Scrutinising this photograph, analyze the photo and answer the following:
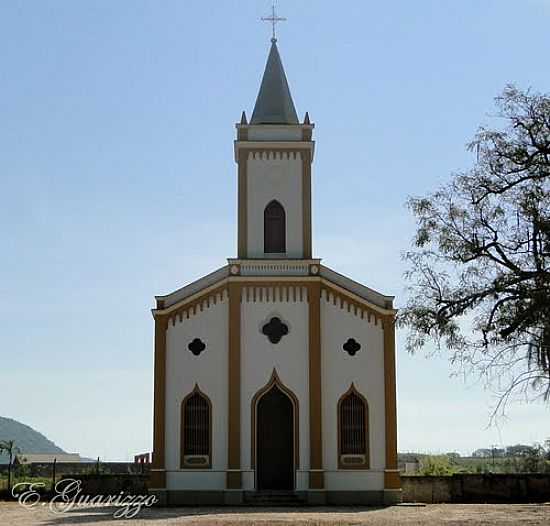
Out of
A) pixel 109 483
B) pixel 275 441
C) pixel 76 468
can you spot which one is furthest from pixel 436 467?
pixel 76 468

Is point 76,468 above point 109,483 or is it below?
above

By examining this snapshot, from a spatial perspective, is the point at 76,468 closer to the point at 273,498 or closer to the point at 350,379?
the point at 273,498

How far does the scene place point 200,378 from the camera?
3475 centimetres

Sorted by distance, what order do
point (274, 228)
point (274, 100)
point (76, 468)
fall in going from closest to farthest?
point (274, 228) < point (274, 100) < point (76, 468)

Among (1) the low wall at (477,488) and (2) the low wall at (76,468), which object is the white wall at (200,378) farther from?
(2) the low wall at (76,468)

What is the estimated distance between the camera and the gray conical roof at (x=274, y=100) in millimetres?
37719

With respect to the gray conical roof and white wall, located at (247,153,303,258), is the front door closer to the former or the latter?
white wall, located at (247,153,303,258)

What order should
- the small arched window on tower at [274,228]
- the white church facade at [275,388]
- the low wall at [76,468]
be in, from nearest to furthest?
the white church facade at [275,388], the small arched window on tower at [274,228], the low wall at [76,468]

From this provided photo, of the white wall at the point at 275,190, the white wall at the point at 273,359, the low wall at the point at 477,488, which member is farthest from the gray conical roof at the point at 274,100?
the low wall at the point at 477,488

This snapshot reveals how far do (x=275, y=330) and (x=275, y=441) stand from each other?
382 cm

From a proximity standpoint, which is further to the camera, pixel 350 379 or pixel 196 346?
pixel 196 346

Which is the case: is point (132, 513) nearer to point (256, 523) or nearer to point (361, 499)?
point (256, 523)

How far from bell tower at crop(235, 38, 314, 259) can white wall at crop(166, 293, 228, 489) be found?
2.87m

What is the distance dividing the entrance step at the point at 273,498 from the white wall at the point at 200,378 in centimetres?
102
